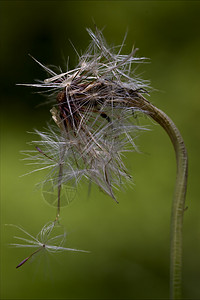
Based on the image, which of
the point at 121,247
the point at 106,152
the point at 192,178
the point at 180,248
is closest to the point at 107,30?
the point at 192,178

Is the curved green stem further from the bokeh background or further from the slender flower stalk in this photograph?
the bokeh background

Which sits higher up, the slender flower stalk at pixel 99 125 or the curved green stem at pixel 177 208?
the slender flower stalk at pixel 99 125

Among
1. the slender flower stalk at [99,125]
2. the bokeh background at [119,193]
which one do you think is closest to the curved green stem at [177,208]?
the slender flower stalk at [99,125]

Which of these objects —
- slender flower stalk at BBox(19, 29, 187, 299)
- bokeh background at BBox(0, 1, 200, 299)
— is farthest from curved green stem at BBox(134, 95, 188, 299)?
bokeh background at BBox(0, 1, 200, 299)

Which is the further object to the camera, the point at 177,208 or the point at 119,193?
the point at 119,193

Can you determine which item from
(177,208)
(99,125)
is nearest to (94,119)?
(99,125)

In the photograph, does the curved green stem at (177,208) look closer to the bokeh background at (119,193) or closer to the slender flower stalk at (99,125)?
the slender flower stalk at (99,125)

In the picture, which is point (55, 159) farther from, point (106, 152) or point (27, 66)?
point (27, 66)

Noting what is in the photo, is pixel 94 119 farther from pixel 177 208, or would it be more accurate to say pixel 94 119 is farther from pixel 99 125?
pixel 177 208
